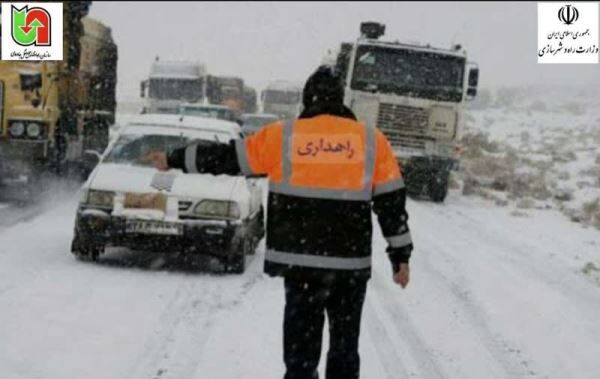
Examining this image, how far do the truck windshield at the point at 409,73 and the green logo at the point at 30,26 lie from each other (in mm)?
6542

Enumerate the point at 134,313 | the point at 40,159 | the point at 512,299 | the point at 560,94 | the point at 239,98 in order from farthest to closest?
the point at 560,94 < the point at 239,98 < the point at 40,159 < the point at 512,299 < the point at 134,313

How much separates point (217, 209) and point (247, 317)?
1.80 metres

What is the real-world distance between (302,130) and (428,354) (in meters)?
2.78

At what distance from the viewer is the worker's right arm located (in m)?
4.31

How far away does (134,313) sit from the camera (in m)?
7.05

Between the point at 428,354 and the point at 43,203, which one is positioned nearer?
the point at 428,354

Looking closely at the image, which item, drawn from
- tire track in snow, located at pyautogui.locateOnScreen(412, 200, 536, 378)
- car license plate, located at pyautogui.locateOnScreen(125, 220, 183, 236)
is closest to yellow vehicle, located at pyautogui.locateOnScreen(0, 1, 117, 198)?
car license plate, located at pyautogui.locateOnScreen(125, 220, 183, 236)

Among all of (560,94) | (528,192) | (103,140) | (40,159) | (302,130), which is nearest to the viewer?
(302,130)

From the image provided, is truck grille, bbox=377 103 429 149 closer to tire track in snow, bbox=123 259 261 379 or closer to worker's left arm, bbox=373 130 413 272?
tire track in snow, bbox=123 259 261 379

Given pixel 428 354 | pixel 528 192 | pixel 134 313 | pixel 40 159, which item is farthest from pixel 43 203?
pixel 528 192

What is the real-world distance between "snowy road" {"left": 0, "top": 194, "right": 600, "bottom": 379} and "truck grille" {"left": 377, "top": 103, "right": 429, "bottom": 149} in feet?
25.2

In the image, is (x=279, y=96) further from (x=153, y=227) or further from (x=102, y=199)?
(x=153, y=227)

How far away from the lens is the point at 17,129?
44.9ft

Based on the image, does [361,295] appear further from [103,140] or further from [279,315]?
[103,140]
